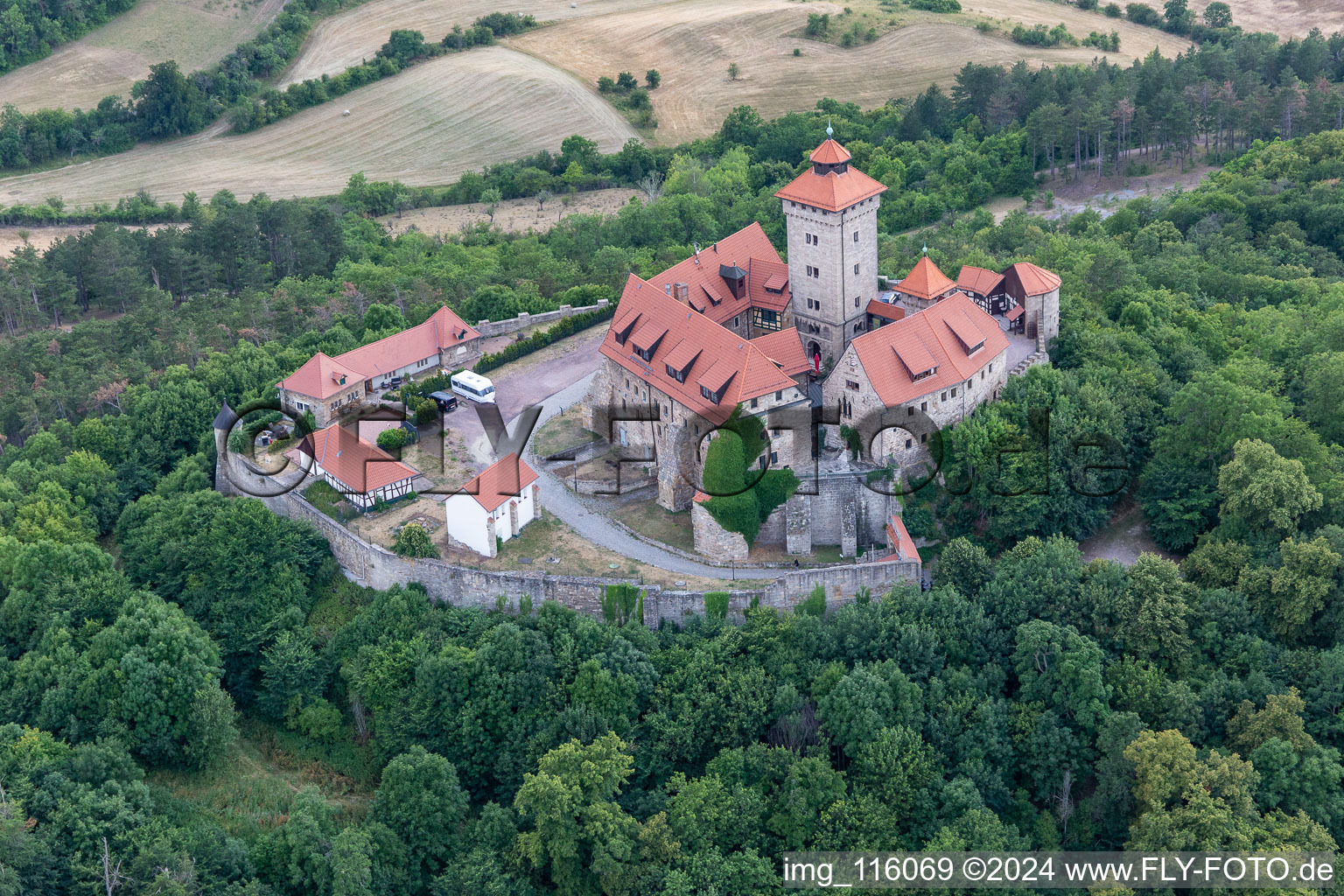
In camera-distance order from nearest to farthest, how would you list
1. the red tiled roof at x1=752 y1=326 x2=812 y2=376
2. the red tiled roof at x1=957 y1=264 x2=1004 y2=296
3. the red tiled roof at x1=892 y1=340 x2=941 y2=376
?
1. the red tiled roof at x1=892 y1=340 x2=941 y2=376
2. the red tiled roof at x1=752 y1=326 x2=812 y2=376
3. the red tiled roof at x1=957 y1=264 x2=1004 y2=296

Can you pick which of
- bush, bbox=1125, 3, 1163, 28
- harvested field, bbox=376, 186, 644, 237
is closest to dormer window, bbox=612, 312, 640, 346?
harvested field, bbox=376, 186, 644, 237

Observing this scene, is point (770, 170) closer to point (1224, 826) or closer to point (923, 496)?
point (923, 496)

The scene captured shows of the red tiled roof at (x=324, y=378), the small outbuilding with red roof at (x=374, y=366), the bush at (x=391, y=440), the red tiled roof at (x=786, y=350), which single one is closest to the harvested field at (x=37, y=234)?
the small outbuilding with red roof at (x=374, y=366)

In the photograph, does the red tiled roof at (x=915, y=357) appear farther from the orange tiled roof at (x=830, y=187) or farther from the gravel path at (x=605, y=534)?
the gravel path at (x=605, y=534)

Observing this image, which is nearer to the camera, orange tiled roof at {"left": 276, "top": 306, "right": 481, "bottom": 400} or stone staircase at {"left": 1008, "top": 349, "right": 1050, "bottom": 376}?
stone staircase at {"left": 1008, "top": 349, "right": 1050, "bottom": 376}

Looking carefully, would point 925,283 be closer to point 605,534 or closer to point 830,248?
point 830,248

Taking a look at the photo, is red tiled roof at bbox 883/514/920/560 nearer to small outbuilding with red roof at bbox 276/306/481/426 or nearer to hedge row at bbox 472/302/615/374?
hedge row at bbox 472/302/615/374
